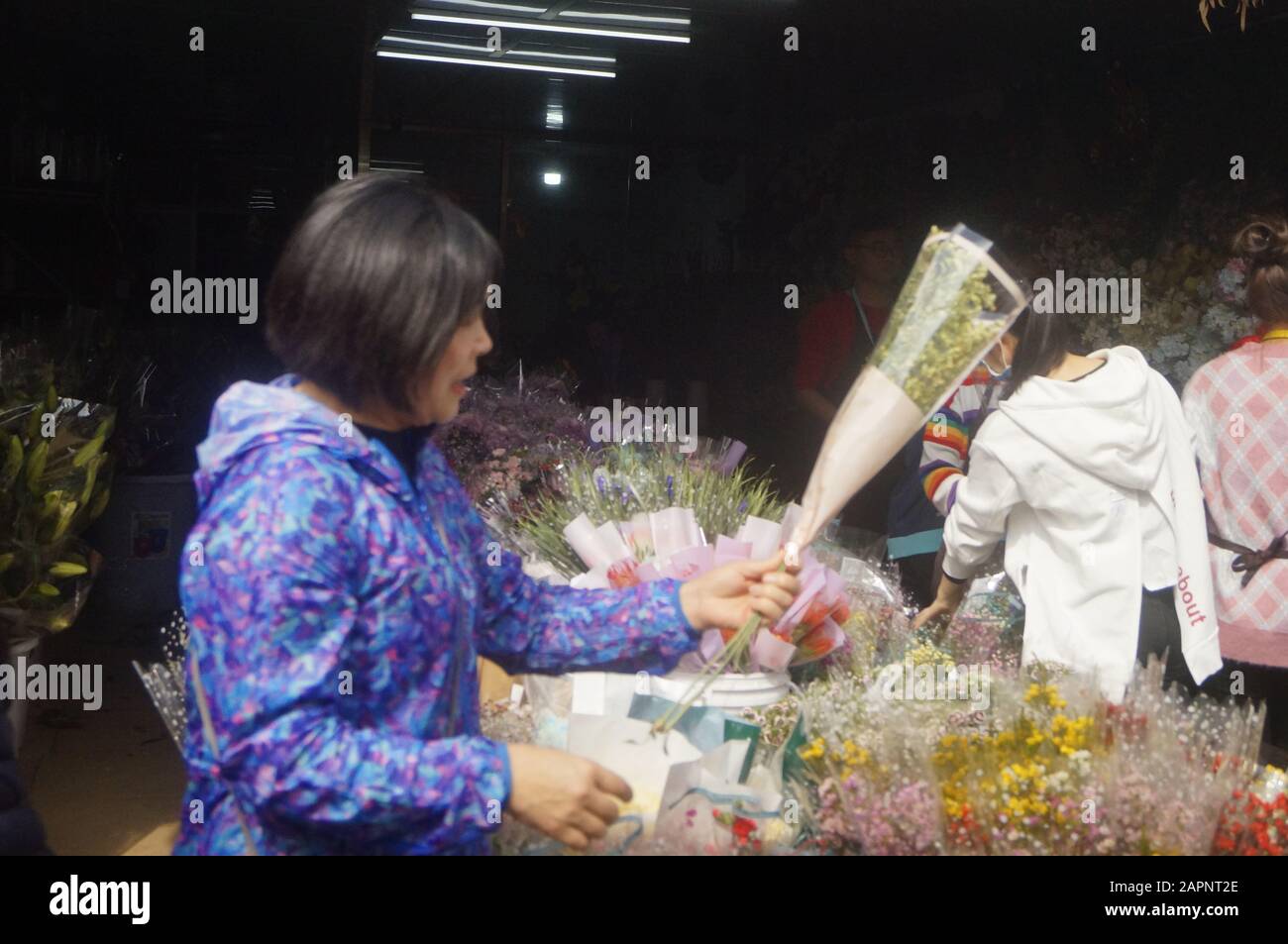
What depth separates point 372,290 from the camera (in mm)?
1508

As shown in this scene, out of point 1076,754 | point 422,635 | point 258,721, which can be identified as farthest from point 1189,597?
point 258,721

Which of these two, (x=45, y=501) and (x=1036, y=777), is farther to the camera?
(x=45, y=501)

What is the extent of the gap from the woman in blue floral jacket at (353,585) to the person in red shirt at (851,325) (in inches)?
132

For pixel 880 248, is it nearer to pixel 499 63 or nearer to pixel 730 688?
pixel 499 63

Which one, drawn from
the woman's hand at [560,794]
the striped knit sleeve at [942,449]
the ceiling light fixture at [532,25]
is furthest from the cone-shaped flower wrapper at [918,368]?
the ceiling light fixture at [532,25]

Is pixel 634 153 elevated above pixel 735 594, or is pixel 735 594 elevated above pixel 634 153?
pixel 634 153

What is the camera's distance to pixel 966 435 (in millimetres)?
3941

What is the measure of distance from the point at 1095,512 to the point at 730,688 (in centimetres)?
130

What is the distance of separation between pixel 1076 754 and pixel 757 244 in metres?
4.16

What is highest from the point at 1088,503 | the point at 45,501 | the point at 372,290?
the point at 372,290

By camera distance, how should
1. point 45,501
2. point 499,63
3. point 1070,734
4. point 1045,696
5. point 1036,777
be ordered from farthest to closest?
point 499,63
point 45,501
point 1045,696
point 1070,734
point 1036,777

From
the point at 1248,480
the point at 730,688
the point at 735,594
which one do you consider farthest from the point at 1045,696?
the point at 1248,480

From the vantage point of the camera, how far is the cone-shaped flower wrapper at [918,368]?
6.43ft
